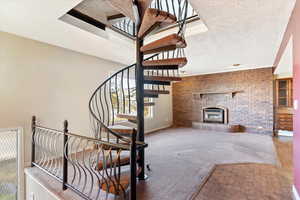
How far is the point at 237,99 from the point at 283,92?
1583 mm

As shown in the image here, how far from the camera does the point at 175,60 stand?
237 cm

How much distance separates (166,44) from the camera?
2.14 m

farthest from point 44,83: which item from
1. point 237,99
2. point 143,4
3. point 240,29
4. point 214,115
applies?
point 237,99

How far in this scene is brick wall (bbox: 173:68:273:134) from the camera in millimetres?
5555

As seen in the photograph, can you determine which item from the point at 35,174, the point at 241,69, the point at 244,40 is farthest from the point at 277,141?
the point at 35,174

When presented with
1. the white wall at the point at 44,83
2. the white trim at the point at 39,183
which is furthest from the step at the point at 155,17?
the white trim at the point at 39,183

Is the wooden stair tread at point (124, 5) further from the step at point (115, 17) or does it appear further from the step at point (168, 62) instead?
the step at point (115, 17)

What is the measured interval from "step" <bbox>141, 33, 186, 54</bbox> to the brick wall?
494 centimetres

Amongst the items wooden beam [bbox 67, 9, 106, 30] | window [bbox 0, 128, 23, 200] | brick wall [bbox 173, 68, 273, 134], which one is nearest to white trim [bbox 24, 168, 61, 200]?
window [bbox 0, 128, 23, 200]

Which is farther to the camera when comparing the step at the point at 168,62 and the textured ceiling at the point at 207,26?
the step at the point at 168,62

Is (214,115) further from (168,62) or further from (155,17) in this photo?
(155,17)

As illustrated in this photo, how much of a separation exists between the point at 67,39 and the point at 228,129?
6115 mm

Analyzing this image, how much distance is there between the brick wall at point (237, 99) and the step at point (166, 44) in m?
4.94

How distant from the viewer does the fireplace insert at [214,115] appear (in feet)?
21.2
